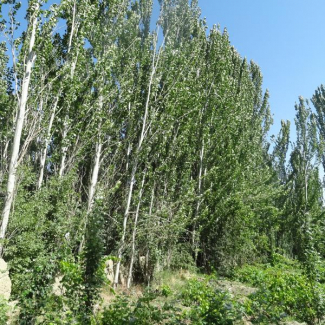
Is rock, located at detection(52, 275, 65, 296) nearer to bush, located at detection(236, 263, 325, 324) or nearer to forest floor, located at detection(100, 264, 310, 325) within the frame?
forest floor, located at detection(100, 264, 310, 325)

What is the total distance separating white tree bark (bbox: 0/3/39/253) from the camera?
265 inches

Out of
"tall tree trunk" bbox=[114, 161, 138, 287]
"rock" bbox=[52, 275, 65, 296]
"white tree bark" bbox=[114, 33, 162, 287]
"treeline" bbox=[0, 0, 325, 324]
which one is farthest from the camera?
"white tree bark" bbox=[114, 33, 162, 287]

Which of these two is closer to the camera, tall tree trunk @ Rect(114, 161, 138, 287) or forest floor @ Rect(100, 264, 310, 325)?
forest floor @ Rect(100, 264, 310, 325)

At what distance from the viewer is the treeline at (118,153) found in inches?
263

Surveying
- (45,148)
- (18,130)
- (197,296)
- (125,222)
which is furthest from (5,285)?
(125,222)

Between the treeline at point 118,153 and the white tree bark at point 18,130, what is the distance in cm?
3

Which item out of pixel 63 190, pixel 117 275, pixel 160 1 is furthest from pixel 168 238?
pixel 160 1

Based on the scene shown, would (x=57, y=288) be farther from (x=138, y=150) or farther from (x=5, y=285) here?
(x=138, y=150)

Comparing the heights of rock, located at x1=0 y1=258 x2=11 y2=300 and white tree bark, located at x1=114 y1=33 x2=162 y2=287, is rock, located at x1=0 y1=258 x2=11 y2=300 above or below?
below

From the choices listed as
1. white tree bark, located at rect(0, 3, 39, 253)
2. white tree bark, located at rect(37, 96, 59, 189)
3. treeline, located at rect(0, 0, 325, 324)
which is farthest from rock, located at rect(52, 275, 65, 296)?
white tree bark, located at rect(37, 96, 59, 189)

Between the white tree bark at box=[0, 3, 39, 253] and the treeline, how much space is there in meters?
0.03

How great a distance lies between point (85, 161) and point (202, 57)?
7.86 meters

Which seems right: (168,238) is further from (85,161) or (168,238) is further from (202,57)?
(202,57)

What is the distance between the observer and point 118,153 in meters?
10.7
